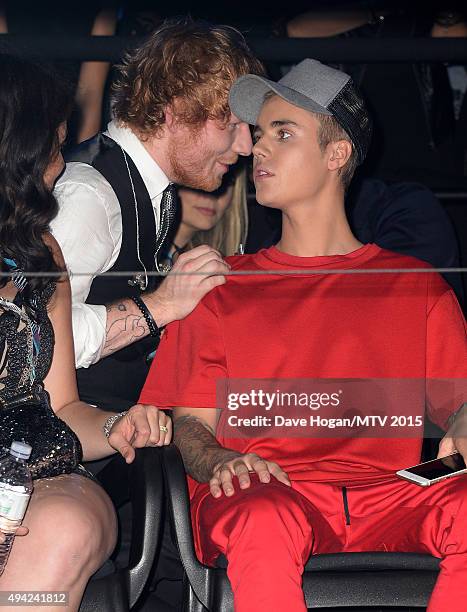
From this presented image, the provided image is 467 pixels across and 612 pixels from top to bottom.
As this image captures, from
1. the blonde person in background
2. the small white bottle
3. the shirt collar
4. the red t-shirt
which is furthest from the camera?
the blonde person in background

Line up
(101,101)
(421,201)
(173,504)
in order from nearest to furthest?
(173,504) → (421,201) → (101,101)

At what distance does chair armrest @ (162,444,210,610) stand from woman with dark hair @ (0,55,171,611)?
9 centimetres

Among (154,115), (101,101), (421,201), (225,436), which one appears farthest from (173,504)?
(101,101)

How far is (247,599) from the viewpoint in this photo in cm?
160

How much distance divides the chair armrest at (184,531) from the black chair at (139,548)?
2cm

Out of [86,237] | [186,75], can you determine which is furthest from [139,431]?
[186,75]

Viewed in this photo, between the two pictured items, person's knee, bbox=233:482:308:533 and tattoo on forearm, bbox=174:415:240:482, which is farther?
tattoo on forearm, bbox=174:415:240:482

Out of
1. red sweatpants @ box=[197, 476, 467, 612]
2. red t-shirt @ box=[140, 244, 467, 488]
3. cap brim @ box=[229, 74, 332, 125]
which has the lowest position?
red sweatpants @ box=[197, 476, 467, 612]

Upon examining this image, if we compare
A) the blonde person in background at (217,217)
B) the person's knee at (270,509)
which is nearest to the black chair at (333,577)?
A: the person's knee at (270,509)

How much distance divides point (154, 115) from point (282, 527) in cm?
101

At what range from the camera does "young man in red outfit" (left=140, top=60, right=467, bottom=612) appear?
1.76 meters

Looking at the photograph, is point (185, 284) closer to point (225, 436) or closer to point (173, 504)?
point (225, 436)

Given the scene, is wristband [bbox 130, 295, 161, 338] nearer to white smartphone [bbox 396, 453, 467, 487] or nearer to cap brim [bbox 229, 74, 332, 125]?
cap brim [bbox 229, 74, 332, 125]

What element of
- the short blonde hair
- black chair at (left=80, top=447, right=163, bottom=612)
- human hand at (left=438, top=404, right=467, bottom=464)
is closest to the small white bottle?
black chair at (left=80, top=447, right=163, bottom=612)
